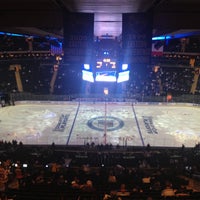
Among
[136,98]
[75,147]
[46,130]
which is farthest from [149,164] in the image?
[136,98]

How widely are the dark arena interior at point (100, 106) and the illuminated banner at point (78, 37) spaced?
1.1 inches

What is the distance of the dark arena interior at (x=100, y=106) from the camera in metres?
8.13

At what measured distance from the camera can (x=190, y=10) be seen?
766 cm

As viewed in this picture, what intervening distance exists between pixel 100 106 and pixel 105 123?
4.67m

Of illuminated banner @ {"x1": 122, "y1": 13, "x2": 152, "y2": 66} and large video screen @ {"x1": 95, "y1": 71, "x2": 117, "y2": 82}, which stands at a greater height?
illuminated banner @ {"x1": 122, "y1": 13, "x2": 152, "y2": 66}

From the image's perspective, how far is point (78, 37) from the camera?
8.58 m

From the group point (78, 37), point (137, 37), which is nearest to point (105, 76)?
point (78, 37)

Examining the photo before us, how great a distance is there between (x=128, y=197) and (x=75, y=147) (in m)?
8.57

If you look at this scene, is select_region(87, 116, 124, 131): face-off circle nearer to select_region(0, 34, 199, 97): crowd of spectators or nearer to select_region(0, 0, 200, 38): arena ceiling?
select_region(0, 34, 199, 97): crowd of spectators

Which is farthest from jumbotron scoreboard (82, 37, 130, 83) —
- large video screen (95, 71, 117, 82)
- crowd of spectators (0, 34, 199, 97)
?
crowd of spectators (0, 34, 199, 97)

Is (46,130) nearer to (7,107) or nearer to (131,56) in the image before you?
(7,107)

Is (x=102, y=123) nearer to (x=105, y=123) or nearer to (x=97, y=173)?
(x=105, y=123)

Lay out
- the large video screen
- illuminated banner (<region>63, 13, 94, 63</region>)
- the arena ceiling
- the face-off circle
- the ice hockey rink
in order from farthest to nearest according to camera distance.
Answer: the face-off circle
the ice hockey rink
the large video screen
illuminated banner (<region>63, 13, 94, 63</region>)
the arena ceiling

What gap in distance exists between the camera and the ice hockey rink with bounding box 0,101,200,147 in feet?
61.3
